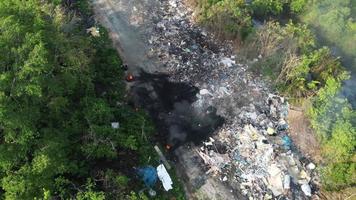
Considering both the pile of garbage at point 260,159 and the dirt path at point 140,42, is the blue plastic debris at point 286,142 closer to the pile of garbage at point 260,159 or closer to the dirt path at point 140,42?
the pile of garbage at point 260,159

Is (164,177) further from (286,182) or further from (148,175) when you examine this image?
(286,182)

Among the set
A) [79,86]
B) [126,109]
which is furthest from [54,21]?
[126,109]

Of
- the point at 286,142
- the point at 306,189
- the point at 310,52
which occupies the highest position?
the point at 310,52

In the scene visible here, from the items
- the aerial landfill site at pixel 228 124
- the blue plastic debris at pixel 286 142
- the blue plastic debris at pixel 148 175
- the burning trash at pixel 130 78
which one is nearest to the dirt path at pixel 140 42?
the aerial landfill site at pixel 228 124

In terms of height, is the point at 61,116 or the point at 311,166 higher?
the point at 61,116

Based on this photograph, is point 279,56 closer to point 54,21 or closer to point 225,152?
point 225,152

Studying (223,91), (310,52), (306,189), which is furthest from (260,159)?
(310,52)
